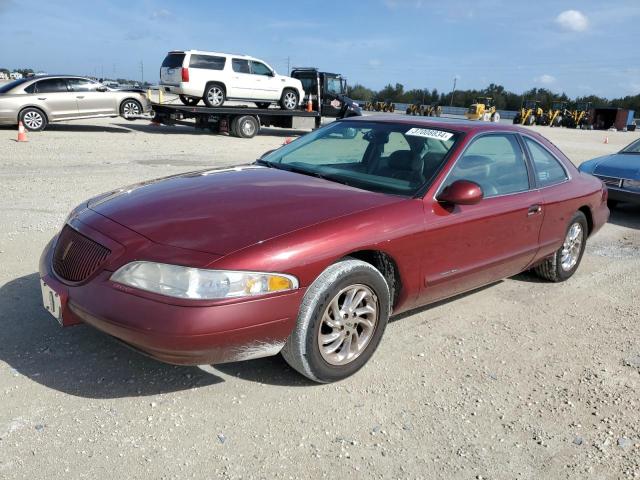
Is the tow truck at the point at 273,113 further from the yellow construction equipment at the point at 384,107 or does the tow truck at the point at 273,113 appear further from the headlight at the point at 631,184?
the yellow construction equipment at the point at 384,107

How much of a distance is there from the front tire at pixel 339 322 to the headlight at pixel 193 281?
0.31 m

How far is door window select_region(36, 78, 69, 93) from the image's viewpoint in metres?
15.7

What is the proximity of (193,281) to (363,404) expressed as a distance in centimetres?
117

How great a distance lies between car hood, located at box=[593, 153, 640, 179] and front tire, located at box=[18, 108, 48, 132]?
14499mm

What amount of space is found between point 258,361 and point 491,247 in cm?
187

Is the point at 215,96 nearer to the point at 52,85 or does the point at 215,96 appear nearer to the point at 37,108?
the point at 52,85

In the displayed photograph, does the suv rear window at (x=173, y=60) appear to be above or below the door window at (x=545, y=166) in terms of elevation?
above

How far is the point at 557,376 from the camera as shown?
3.45 metres

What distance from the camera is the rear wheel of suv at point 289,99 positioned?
20.0 m

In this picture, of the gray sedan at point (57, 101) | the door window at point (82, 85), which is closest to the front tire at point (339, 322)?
the gray sedan at point (57, 101)

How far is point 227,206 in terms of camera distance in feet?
10.4

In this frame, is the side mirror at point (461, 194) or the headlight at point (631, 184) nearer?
the side mirror at point (461, 194)

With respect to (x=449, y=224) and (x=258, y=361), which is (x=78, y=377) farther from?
(x=449, y=224)

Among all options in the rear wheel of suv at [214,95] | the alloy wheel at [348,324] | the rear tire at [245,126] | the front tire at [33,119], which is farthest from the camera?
the rear wheel of suv at [214,95]
